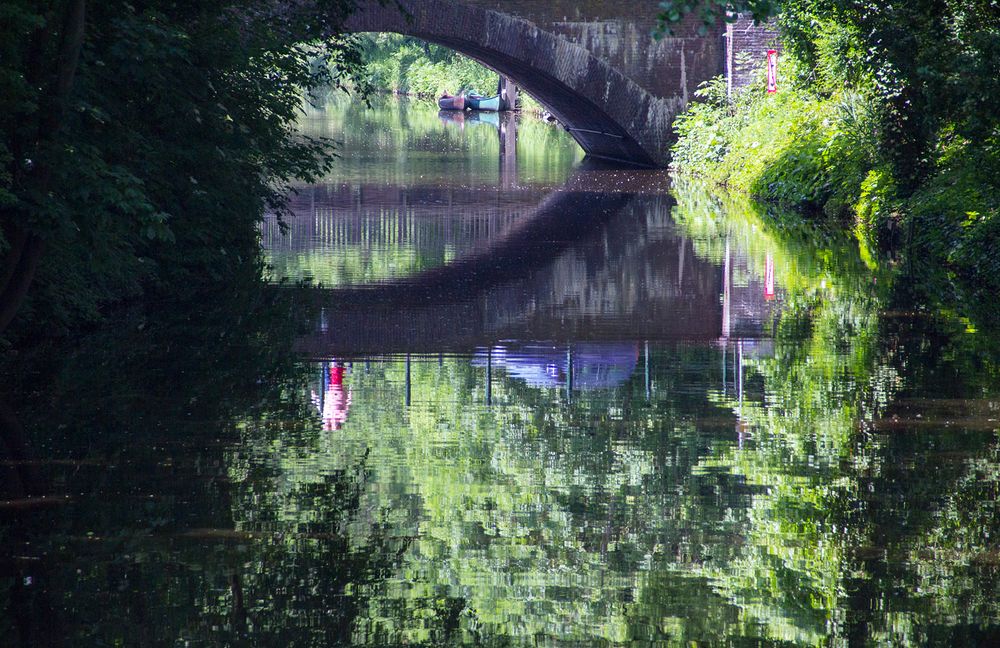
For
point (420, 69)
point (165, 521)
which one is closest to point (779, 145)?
point (165, 521)

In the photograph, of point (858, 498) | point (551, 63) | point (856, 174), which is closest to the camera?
point (858, 498)

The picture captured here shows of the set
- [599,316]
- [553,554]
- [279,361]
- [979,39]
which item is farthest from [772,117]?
[553,554]

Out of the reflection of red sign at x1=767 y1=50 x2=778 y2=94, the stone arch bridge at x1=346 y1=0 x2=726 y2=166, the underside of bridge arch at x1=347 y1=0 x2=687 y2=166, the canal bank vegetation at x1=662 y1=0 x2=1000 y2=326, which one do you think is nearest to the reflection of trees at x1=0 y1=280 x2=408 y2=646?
the canal bank vegetation at x1=662 y1=0 x2=1000 y2=326

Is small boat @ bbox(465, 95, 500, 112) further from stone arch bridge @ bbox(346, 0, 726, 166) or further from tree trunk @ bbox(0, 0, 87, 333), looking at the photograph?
tree trunk @ bbox(0, 0, 87, 333)

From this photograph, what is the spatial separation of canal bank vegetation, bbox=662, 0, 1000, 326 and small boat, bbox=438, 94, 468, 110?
39666mm

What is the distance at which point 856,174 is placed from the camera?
22.8 meters

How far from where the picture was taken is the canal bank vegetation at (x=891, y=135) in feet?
52.2

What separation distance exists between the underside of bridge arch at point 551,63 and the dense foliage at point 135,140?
1418cm

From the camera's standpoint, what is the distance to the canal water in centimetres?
592

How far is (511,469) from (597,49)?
84.7 ft

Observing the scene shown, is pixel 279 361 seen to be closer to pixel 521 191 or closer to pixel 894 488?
pixel 894 488

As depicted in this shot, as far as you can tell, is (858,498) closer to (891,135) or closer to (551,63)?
(891,135)

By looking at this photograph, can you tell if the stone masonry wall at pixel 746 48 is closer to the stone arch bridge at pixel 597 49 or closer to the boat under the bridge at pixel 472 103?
the stone arch bridge at pixel 597 49

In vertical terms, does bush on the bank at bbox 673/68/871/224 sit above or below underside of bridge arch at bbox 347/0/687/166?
below
